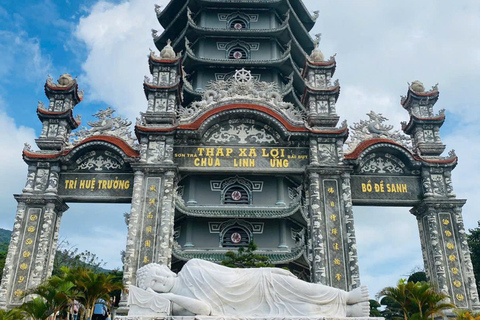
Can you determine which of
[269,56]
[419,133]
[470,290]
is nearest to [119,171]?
[269,56]

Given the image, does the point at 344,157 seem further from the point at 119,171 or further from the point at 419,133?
the point at 119,171

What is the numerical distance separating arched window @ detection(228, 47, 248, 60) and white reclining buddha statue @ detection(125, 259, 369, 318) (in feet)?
63.4

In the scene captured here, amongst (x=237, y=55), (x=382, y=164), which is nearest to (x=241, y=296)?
(x=382, y=164)

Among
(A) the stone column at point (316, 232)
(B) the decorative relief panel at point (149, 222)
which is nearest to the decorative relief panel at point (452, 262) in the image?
(A) the stone column at point (316, 232)

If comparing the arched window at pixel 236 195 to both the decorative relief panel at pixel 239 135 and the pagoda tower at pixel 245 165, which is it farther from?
the decorative relief panel at pixel 239 135

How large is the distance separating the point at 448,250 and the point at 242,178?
899 centimetres

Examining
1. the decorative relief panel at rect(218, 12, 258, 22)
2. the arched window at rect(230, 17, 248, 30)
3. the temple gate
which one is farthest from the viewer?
the decorative relief panel at rect(218, 12, 258, 22)

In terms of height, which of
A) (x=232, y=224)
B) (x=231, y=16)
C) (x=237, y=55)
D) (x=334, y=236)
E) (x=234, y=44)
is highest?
(x=231, y=16)

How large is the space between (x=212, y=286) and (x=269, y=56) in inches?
782

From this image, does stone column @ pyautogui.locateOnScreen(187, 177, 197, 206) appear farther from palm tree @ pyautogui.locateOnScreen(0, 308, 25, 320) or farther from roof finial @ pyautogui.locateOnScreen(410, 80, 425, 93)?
roof finial @ pyautogui.locateOnScreen(410, 80, 425, 93)

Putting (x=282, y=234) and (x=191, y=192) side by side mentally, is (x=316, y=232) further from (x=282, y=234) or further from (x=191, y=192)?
(x=191, y=192)

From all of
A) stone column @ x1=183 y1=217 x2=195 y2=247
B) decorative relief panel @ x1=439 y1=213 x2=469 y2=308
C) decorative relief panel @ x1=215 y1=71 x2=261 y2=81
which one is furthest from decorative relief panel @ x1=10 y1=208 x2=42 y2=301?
decorative relief panel @ x1=439 y1=213 x2=469 y2=308

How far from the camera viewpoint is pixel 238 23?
86.2ft

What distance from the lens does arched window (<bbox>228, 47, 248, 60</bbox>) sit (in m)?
25.3
